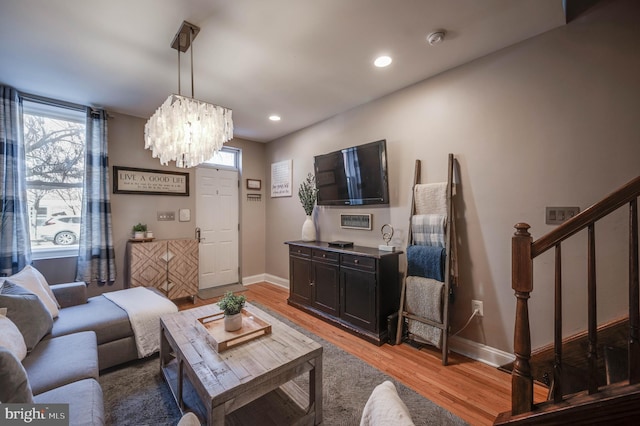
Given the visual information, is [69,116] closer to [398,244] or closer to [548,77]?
[398,244]

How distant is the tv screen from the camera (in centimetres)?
300

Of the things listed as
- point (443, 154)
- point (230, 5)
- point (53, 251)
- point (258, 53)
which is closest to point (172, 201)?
point (53, 251)

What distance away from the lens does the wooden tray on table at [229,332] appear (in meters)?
1.61

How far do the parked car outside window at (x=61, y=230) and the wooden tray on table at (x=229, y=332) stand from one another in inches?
101

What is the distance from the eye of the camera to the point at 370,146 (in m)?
3.06

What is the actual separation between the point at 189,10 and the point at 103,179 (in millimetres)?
2535

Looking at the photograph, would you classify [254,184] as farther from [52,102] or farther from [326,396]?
[326,396]

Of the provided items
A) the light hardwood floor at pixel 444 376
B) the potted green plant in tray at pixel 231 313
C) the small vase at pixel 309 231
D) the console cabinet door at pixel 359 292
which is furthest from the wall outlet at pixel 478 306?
the small vase at pixel 309 231

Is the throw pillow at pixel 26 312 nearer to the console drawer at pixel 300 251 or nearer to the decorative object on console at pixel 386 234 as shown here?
the console drawer at pixel 300 251

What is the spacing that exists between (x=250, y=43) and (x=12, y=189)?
293 cm

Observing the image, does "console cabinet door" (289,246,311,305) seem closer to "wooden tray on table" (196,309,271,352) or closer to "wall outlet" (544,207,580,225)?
"wooden tray on table" (196,309,271,352)

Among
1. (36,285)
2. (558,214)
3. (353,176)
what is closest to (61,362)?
(36,285)

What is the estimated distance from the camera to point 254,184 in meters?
4.80

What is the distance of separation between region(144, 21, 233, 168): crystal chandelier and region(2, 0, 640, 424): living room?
1.34m
